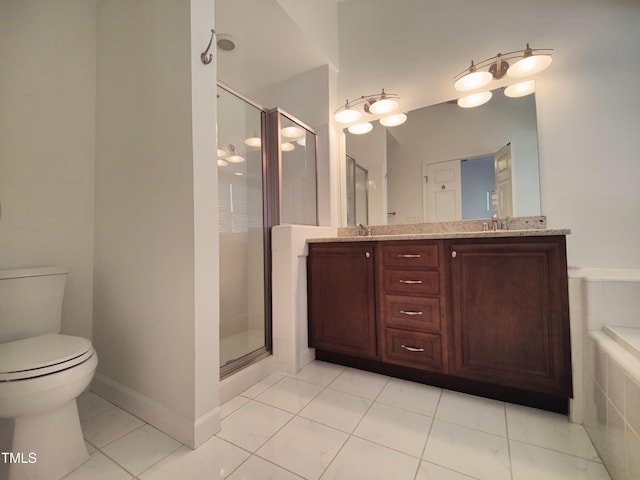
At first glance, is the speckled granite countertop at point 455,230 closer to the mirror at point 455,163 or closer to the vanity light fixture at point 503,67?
the mirror at point 455,163

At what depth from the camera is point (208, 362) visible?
116cm

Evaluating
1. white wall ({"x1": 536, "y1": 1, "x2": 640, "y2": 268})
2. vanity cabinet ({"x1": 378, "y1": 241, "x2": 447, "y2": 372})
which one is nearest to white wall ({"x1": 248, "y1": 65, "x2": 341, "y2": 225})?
vanity cabinet ({"x1": 378, "y1": 241, "x2": 447, "y2": 372})

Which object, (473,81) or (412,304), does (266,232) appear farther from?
(473,81)

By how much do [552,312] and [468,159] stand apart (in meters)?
Result: 1.15

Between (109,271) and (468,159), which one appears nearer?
(109,271)

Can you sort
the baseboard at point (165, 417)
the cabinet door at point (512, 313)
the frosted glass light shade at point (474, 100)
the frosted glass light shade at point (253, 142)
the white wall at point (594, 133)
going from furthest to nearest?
the frosted glass light shade at point (253, 142), the frosted glass light shade at point (474, 100), the white wall at point (594, 133), the cabinet door at point (512, 313), the baseboard at point (165, 417)

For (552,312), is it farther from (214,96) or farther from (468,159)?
(214,96)

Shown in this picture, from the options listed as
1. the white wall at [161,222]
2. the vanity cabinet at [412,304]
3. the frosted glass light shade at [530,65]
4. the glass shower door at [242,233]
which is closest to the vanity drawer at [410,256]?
the vanity cabinet at [412,304]

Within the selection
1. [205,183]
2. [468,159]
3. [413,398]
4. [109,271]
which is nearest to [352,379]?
[413,398]

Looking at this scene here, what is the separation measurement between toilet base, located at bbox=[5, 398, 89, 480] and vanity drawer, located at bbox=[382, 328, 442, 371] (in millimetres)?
1490

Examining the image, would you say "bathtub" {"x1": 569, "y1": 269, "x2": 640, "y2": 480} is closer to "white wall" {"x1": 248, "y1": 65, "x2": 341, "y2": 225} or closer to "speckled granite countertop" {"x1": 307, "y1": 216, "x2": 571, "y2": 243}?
"speckled granite countertop" {"x1": 307, "y1": 216, "x2": 571, "y2": 243}

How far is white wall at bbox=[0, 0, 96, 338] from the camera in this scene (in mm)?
1336

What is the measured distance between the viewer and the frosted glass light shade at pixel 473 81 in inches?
69.2

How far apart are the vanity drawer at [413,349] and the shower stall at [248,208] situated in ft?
2.69
